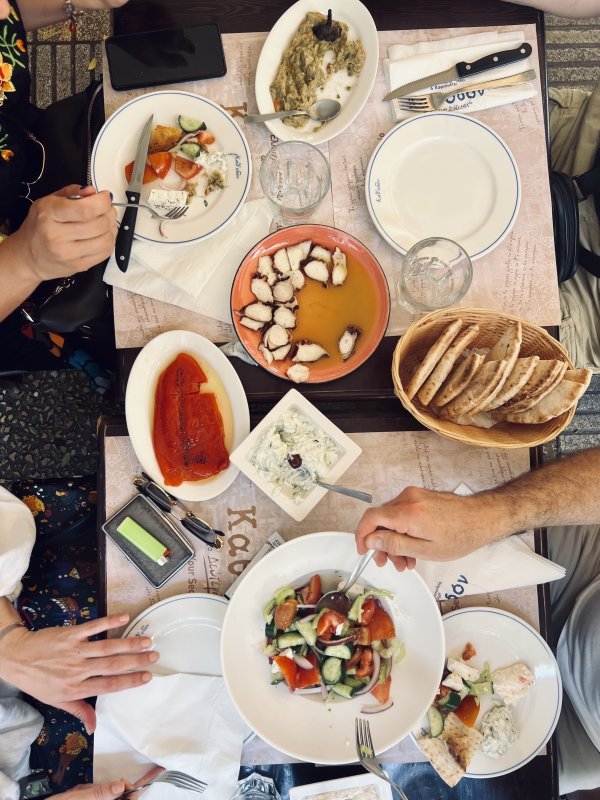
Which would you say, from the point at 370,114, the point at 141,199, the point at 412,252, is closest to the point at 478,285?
the point at 412,252

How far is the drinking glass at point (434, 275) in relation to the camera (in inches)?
52.2

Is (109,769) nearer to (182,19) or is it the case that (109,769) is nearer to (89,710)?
(89,710)

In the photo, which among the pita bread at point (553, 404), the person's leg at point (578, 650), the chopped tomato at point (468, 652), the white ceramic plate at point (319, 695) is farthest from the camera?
the person's leg at point (578, 650)

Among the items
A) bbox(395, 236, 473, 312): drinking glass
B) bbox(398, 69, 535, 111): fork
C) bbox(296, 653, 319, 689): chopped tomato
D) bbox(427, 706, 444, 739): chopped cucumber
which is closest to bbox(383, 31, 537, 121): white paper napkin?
bbox(398, 69, 535, 111): fork

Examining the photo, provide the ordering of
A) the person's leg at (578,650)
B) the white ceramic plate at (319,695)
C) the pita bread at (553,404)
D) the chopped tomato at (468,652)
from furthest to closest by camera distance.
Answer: the person's leg at (578,650) → the chopped tomato at (468,652) → the white ceramic plate at (319,695) → the pita bread at (553,404)

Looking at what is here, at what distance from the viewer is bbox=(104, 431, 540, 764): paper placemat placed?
1365 mm

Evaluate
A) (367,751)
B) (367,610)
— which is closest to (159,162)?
(367,610)

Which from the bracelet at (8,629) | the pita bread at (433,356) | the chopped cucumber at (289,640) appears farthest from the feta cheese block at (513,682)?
the bracelet at (8,629)

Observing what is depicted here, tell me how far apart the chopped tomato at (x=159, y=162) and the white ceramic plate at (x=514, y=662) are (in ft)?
3.93

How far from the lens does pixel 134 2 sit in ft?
4.82

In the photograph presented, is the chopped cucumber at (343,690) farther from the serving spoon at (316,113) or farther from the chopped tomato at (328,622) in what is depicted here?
the serving spoon at (316,113)

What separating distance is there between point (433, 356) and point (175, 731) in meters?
0.98

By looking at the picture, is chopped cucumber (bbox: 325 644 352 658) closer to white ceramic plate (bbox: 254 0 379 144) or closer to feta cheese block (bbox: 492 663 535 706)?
feta cheese block (bbox: 492 663 535 706)

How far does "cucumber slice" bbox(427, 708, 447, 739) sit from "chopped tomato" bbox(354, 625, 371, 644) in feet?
0.69
